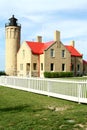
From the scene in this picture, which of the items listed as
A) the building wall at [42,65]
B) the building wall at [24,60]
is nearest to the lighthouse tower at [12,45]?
the building wall at [24,60]

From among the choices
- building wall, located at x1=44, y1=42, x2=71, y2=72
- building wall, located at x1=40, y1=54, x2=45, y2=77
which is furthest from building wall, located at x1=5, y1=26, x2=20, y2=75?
building wall, located at x1=44, y1=42, x2=71, y2=72

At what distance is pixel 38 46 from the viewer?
4994cm

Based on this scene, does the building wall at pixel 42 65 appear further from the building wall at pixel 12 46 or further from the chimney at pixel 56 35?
the building wall at pixel 12 46

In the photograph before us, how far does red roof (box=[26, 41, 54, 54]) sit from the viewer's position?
48.4 meters

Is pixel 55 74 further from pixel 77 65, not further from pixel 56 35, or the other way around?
pixel 77 65

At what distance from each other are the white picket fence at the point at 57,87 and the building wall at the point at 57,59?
25571 mm

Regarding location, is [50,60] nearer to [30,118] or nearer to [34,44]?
[34,44]

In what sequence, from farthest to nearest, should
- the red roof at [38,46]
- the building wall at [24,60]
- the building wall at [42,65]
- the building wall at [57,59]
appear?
the building wall at [24,60] < the red roof at [38,46] < the building wall at [57,59] < the building wall at [42,65]

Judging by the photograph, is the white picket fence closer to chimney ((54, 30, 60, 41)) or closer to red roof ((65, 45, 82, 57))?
chimney ((54, 30, 60, 41))

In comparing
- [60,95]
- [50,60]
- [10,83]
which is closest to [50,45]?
[50,60]

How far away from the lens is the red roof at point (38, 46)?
159ft

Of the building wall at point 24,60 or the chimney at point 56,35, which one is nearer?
the chimney at point 56,35

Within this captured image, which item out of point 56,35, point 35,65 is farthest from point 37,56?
point 56,35

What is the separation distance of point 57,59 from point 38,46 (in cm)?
390
